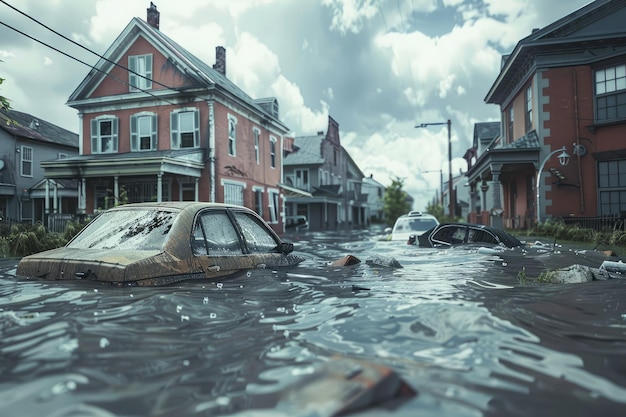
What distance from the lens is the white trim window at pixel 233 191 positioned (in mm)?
23766

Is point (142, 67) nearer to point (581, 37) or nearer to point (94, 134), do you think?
point (94, 134)

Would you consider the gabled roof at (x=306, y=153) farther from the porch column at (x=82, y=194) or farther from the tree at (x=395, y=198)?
the porch column at (x=82, y=194)

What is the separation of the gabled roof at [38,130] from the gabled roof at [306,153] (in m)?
19.1

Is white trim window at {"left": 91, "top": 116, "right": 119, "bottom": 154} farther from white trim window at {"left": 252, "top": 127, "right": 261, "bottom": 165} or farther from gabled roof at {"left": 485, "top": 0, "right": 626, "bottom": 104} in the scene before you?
gabled roof at {"left": 485, "top": 0, "right": 626, "bottom": 104}

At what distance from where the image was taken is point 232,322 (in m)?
3.65

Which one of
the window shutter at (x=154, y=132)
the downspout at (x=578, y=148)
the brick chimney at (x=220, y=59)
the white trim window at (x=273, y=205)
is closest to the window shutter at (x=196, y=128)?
the window shutter at (x=154, y=132)

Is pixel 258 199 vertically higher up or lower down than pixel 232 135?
lower down

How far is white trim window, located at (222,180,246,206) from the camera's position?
2377 cm

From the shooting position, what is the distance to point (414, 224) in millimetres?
16047

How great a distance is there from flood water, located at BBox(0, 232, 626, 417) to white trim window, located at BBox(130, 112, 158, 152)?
20.1m

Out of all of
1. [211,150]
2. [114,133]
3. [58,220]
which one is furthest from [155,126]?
[58,220]

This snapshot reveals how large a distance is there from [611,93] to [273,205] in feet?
63.5

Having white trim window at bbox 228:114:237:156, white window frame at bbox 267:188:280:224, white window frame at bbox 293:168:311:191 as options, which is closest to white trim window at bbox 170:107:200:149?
white trim window at bbox 228:114:237:156

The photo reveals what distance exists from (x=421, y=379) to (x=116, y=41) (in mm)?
25830
